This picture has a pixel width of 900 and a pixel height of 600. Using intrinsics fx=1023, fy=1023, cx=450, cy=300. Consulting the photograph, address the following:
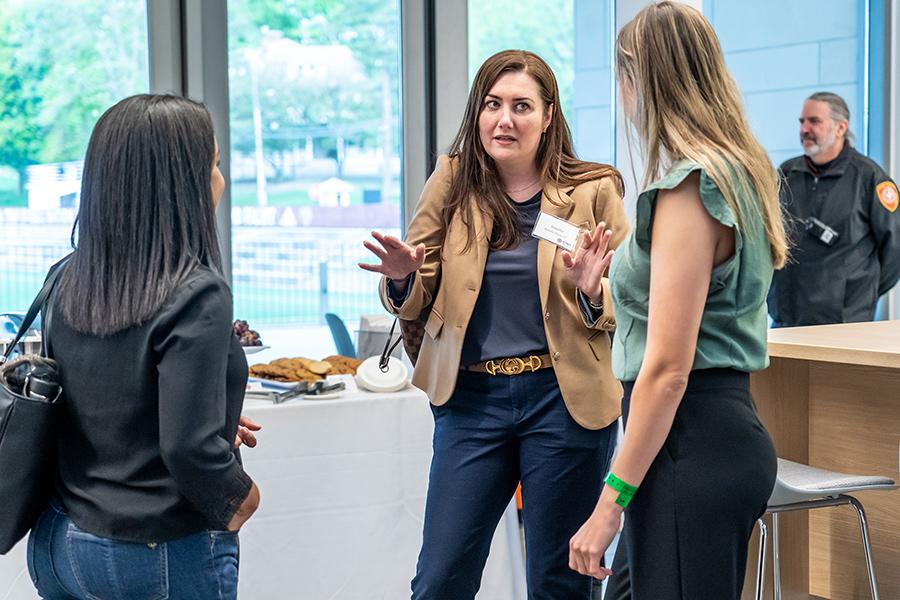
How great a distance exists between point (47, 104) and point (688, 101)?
3.34m

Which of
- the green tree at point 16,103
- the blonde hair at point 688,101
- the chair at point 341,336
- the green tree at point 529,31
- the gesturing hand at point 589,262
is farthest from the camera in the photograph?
the green tree at point 529,31

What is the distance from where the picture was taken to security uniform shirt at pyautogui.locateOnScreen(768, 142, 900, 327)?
479 cm

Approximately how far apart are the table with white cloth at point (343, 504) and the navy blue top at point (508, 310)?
950mm

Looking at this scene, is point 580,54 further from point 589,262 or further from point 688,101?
point 688,101

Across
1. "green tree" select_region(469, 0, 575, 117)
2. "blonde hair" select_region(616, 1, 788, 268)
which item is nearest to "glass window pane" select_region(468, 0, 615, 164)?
"green tree" select_region(469, 0, 575, 117)

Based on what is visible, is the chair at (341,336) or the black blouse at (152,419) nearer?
the black blouse at (152,419)

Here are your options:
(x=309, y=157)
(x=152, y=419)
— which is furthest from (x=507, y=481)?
(x=309, y=157)

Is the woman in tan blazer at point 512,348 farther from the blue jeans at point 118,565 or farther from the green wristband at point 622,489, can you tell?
the blue jeans at point 118,565

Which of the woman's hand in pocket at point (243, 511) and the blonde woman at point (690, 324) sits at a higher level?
the blonde woman at point (690, 324)

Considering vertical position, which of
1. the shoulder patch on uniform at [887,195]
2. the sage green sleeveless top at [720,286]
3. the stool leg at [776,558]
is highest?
the shoulder patch on uniform at [887,195]

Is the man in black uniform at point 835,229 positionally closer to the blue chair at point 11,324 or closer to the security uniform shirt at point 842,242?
the security uniform shirt at point 842,242

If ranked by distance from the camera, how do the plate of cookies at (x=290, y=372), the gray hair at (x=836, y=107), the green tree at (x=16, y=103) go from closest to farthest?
the plate of cookies at (x=290, y=372), the green tree at (x=16, y=103), the gray hair at (x=836, y=107)

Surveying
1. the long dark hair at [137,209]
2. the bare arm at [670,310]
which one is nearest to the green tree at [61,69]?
the long dark hair at [137,209]

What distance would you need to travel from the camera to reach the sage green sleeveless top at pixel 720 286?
1428 millimetres
